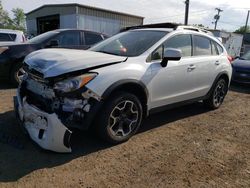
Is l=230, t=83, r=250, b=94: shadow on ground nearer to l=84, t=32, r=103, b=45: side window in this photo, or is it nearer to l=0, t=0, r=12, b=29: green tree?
l=84, t=32, r=103, b=45: side window

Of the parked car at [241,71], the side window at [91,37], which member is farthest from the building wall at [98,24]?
the parked car at [241,71]

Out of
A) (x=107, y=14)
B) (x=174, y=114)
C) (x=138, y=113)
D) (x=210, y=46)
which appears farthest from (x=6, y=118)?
(x=107, y=14)

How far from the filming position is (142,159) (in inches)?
148

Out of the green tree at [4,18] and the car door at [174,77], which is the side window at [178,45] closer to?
the car door at [174,77]

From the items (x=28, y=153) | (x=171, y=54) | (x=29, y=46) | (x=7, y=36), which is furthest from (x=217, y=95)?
(x=7, y=36)

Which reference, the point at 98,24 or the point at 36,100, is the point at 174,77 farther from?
the point at 98,24

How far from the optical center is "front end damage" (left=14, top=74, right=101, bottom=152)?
135 inches

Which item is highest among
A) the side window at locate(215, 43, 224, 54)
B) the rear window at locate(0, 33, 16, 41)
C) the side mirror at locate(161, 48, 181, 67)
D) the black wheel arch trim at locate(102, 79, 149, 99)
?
the side mirror at locate(161, 48, 181, 67)

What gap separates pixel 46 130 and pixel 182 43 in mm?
2896

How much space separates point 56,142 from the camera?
137 inches

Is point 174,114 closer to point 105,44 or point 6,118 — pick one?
point 105,44

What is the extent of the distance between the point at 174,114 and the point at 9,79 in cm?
439

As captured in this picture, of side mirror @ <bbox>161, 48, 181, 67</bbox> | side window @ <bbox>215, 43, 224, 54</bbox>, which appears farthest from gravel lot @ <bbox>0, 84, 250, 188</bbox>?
side window @ <bbox>215, 43, 224, 54</bbox>

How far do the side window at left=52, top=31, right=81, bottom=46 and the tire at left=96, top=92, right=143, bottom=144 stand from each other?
15.4 ft
